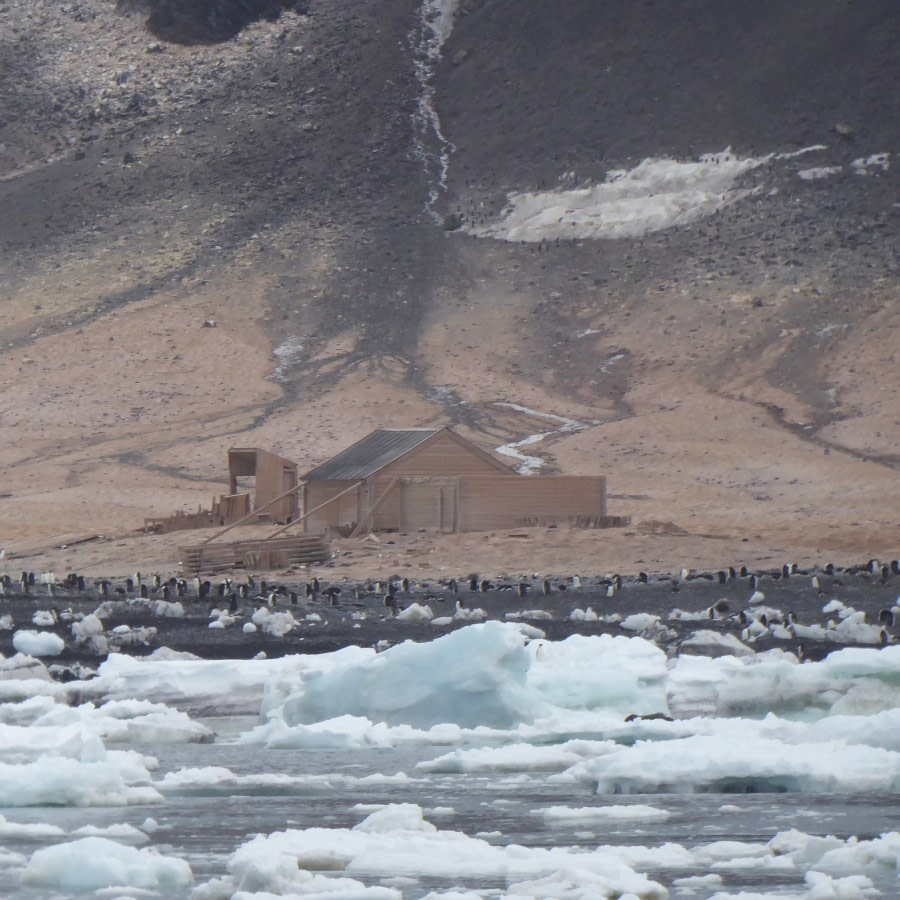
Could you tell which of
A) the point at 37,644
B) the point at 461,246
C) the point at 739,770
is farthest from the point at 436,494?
the point at 461,246

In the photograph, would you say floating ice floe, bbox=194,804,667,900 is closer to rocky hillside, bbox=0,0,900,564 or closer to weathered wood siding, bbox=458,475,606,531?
weathered wood siding, bbox=458,475,606,531

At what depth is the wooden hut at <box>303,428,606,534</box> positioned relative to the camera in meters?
38.9

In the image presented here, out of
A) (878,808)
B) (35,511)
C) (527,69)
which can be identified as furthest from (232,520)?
(527,69)

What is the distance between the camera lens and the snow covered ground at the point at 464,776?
12844mm

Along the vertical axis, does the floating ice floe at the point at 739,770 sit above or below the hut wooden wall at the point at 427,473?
below

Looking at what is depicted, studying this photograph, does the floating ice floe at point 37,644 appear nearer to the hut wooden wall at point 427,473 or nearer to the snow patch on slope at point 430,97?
the hut wooden wall at point 427,473

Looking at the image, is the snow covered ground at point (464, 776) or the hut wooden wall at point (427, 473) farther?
the hut wooden wall at point (427, 473)

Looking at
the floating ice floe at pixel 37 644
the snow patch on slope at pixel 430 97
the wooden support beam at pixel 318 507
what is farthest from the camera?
the snow patch on slope at pixel 430 97

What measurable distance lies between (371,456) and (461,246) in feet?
165

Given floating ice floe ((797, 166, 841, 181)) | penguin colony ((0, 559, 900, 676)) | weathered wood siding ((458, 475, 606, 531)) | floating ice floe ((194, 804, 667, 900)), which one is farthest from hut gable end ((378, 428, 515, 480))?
floating ice floe ((797, 166, 841, 181))

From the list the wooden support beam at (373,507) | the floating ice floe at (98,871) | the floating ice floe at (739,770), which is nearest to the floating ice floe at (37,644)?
the floating ice floe at (739,770)

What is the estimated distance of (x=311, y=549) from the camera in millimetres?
36750

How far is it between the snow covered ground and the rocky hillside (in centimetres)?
2459

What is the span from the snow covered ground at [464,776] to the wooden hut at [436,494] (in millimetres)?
16791
